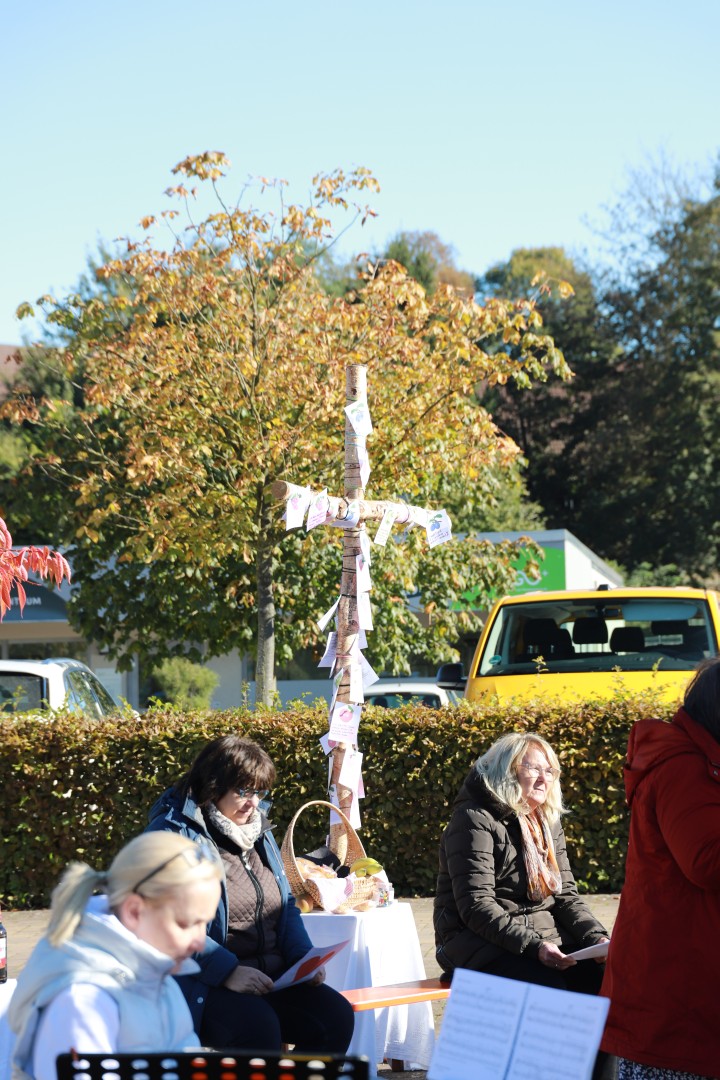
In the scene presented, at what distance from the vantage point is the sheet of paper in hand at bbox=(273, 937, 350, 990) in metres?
4.68

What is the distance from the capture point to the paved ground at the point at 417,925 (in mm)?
7945

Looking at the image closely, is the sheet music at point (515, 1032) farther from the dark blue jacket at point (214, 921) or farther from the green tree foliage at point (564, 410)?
the green tree foliage at point (564, 410)

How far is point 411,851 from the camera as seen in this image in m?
9.30

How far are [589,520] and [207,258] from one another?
33036 mm

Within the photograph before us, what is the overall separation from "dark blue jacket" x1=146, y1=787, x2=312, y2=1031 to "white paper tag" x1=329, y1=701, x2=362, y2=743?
1866mm

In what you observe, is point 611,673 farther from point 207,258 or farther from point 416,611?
point 416,611

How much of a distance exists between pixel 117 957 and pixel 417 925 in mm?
6336

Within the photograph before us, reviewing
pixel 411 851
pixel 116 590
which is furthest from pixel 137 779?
pixel 116 590

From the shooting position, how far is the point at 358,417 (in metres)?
7.22

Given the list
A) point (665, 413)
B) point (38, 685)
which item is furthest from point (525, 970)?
point (665, 413)

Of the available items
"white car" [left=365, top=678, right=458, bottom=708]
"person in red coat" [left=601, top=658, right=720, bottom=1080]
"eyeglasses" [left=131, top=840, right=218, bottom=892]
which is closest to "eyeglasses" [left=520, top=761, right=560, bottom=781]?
"person in red coat" [left=601, top=658, right=720, bottom=1080]

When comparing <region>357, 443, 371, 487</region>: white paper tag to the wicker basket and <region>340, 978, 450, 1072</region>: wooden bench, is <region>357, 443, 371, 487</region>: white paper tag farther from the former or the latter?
<region>340, 978, 450, 1072</region>: wooden bench

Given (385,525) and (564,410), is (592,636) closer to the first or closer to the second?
(385,525)

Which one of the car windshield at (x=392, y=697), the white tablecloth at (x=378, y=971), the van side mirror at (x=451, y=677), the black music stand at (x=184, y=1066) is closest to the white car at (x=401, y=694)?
the car windshield at (x=392, y=697)
